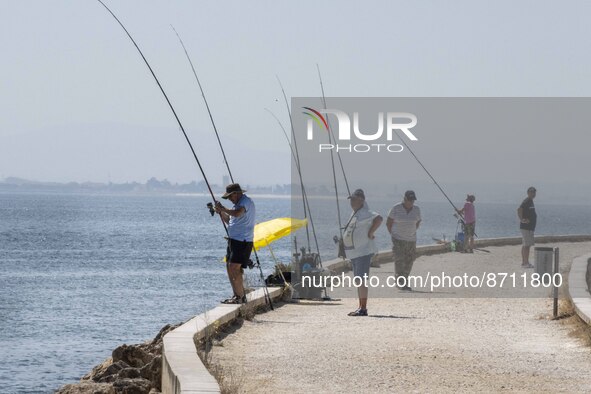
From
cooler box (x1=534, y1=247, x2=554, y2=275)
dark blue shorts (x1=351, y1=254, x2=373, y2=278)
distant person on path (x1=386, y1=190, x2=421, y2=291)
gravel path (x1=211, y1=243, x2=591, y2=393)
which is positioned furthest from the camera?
distant person on path (x1=386, y1=190, x2=421, y2=291)

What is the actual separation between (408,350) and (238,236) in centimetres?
380

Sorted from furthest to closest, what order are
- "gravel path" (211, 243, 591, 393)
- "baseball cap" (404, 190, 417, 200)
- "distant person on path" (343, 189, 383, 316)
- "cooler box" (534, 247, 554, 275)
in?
"baseball cap" (404, 190, 417, 200) < "cooler box" (534, 247, 554, 275) < "distant person on path" (343, 189, 383, 316) < "gravel path" (211, 243, 591, 393)

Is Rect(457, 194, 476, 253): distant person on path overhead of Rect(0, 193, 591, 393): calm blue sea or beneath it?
overhead

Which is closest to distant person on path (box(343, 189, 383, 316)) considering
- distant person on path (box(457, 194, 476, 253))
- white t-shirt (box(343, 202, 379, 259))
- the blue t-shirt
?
white t-shirt (box(343, 202, 379, 259))

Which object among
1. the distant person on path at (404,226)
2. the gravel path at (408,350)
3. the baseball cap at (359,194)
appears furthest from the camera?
the distant person on path at (404,226)

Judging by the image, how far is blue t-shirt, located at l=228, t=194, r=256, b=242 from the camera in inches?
619

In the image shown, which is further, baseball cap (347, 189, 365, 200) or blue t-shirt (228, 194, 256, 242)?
baseball cap (347, 189, 365, 200)

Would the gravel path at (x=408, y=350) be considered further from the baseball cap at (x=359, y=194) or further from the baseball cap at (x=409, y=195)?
the baseball cap at (x=409, y=195)

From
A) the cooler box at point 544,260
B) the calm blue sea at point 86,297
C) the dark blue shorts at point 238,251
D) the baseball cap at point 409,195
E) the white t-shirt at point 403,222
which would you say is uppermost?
the baseball cap at point 409,195

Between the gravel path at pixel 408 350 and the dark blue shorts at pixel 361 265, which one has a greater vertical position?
the dark blue shorts at pixel 361 265

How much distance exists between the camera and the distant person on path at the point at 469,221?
29438 millimetres

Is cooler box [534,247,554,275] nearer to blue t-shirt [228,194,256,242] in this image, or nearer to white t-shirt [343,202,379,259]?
white t-shirt [343,202,379,259]

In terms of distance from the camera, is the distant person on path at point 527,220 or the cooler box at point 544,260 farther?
Answer: the distant person on path at point 527,220

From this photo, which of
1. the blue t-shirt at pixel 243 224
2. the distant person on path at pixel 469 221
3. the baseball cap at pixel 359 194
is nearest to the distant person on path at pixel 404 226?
the baseball cap at pixel 359 194
